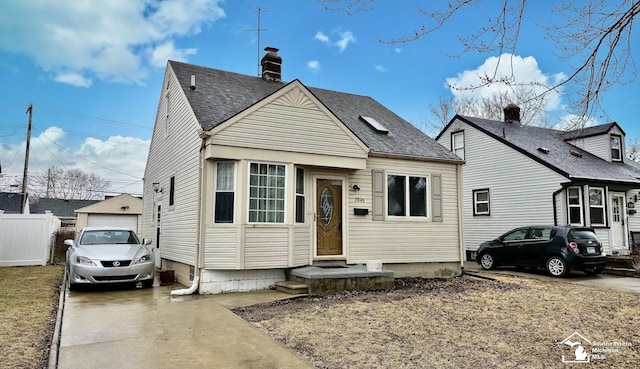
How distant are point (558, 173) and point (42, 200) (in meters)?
44.3

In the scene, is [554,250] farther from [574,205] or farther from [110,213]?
[110,213]

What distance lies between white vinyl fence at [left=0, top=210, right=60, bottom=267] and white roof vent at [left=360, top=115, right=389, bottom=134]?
11304mm

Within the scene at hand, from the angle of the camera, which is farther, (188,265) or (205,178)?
(188,265)

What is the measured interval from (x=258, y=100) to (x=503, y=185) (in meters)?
11.5

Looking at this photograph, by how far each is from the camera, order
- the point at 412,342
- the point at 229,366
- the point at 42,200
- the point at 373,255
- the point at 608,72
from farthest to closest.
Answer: the point at 42,200, the point at 373,255, the point at 412,342, the point at 229,366, the point at 608,72

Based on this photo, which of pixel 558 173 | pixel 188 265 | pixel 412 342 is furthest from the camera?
pixel 558 173

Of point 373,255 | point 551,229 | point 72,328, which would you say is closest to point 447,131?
point 551,229

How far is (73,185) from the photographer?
52781mm

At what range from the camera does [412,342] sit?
5.20 meters

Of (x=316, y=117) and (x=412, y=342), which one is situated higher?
→ (x=316, y=117)

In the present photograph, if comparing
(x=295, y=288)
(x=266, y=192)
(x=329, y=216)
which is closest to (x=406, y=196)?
(x=329, y=216)

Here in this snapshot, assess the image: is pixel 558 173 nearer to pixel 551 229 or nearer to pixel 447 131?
pixel 551 229

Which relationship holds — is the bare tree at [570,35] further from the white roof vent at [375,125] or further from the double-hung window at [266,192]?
the white roof vent at [375,125]

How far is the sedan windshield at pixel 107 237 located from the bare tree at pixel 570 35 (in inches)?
327
